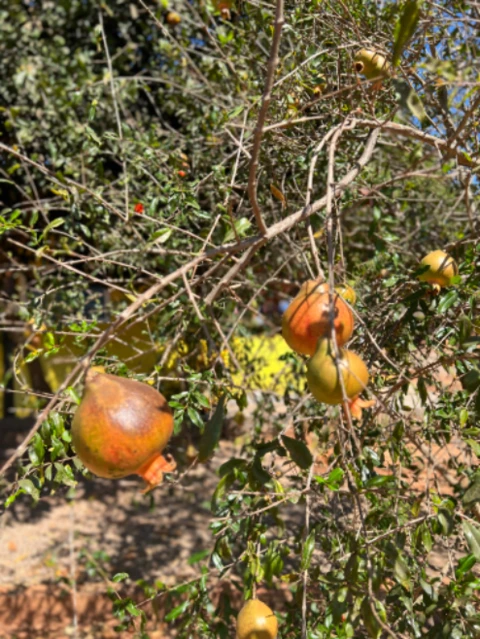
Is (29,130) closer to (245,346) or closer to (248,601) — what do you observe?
(245,346)

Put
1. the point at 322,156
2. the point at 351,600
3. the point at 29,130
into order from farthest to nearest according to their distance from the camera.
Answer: the point at 29,130 → the point at 322,156 → the point at 351,600

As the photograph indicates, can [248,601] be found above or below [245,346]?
above

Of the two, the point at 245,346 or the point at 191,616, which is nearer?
the point at 191,616

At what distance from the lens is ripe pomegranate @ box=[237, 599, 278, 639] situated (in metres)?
1.51

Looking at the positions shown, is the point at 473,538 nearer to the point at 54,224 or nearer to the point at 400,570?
the point at 400,570

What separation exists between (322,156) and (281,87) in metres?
0.43

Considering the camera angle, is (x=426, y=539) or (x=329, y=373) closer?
(x=329, y=373)

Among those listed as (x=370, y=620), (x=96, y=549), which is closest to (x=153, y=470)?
(x=370, y=620)

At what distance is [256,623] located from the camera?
151 cm

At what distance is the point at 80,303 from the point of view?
127 inches

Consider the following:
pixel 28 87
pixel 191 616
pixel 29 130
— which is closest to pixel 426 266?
pixel 191 616

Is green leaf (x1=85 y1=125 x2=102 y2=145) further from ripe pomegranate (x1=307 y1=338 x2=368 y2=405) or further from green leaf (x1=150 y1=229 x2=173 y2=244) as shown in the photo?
ripe pomegranate (x1=307 y1=338 x2=368 y2=405)

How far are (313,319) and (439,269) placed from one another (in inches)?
25.1

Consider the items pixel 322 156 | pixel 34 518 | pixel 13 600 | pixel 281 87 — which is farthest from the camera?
pixel 34 518
